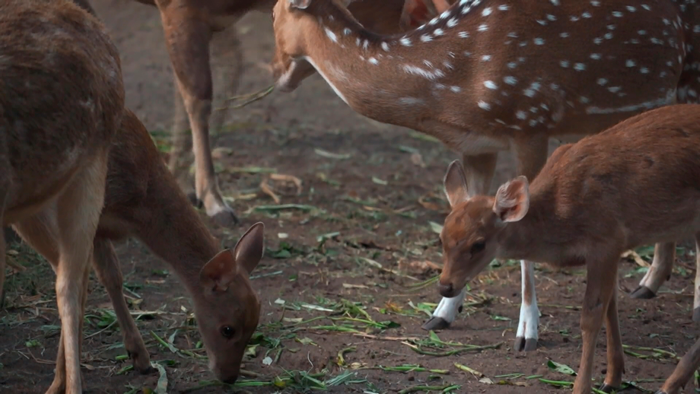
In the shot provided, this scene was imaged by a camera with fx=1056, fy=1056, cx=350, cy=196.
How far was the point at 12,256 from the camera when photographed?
6500 millimetres

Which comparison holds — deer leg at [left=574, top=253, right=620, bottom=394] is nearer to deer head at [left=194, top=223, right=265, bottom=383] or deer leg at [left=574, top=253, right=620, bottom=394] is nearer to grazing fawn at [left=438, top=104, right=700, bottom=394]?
grazing fawn at [left=438, top=104, right=700, bottom=394]

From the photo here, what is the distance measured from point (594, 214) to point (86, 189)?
7.38 feet

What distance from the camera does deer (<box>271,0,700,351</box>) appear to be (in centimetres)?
574

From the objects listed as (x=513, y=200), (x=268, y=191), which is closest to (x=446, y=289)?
(x=513, y=200)

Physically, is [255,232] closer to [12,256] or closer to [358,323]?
[358,323]

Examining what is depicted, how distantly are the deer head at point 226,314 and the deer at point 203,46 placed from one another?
2605 mm

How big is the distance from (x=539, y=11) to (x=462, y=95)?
25.9 inches

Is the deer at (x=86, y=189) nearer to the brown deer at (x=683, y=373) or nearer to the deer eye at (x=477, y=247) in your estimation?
the deer eye at (x=477, y=247)

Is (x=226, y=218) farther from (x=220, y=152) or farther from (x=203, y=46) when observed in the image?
(x=220, y=152)

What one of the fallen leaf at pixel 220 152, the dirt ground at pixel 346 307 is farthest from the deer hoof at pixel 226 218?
the fallen leaf at pixel 220 152

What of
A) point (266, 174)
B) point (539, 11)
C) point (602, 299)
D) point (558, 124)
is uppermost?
point (539, 11)

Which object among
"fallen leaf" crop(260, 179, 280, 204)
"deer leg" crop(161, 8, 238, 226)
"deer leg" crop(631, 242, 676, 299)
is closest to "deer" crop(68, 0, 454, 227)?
"deer leg" crop(161, 8, 238, 226)

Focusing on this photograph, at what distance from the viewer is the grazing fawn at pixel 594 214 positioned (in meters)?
4.76

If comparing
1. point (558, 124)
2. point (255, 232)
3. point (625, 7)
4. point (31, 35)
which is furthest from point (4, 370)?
point (625, 7)
